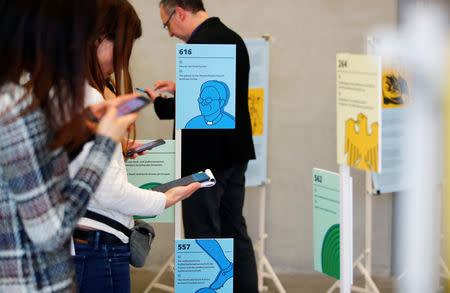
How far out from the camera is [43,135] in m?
1.13

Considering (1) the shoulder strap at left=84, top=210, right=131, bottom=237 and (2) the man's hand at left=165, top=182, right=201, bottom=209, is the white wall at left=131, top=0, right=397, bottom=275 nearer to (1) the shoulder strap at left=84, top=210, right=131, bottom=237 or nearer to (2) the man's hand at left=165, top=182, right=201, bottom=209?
(2) the man's hand at left=165, top=182, right=201, bottom=209

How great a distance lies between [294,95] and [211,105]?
167 centimetres

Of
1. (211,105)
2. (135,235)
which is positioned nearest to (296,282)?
(211,105)

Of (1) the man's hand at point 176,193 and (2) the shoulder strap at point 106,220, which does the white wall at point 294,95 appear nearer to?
(1) the man's hand at point 176,193

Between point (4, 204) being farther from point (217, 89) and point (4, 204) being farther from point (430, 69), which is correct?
point (430, 69)

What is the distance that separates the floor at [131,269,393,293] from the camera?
3689 millimetres

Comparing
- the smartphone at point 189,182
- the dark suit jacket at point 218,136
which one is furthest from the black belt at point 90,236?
the dark suit jacket at point 218,136

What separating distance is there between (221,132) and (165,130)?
1.22 m

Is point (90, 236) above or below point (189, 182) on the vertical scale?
below

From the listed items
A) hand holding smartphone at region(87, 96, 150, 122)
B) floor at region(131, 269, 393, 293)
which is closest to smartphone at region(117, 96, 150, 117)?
hand holding smartphone at region(87, 96, 150, 122)

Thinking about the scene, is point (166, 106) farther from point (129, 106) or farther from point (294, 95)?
point (294, 95)

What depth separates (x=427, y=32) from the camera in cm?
252

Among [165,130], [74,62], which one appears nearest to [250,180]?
[165,130]

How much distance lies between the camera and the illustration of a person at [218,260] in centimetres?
236
